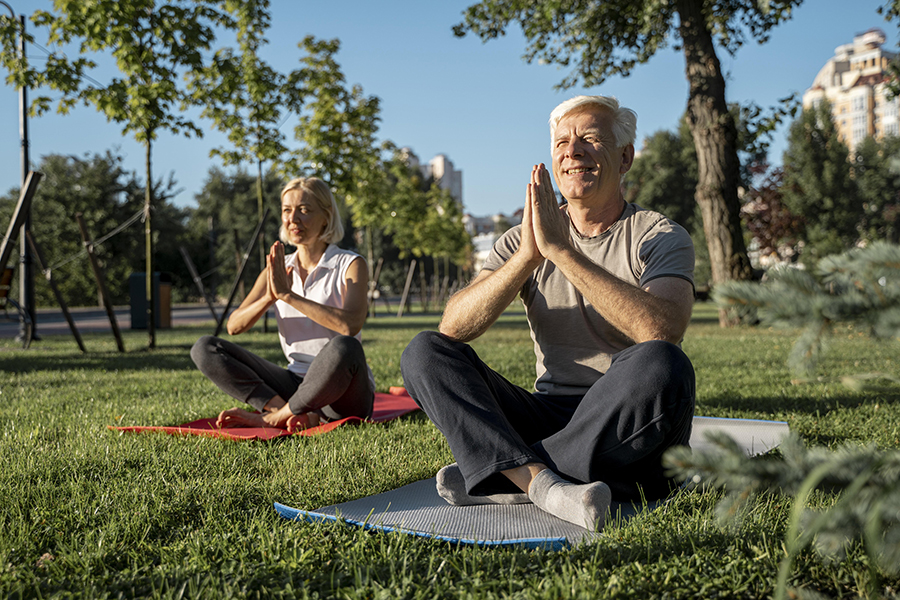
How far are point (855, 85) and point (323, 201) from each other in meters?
125

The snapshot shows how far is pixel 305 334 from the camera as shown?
176 inches

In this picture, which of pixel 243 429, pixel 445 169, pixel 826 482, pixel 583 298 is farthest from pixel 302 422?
pixel 445 169

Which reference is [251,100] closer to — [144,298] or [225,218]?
[144,298]

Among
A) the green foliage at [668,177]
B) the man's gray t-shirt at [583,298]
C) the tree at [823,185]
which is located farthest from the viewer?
the green foliage at [668,177]

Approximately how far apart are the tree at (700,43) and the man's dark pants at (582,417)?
35.6ft

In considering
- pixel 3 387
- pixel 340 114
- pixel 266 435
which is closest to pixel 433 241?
pixel 340 114

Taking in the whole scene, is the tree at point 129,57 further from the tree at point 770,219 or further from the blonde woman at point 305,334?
the tree at point 770,219

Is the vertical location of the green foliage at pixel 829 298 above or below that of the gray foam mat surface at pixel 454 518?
above

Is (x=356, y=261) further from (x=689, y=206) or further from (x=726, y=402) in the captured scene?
(x=689, y=206)

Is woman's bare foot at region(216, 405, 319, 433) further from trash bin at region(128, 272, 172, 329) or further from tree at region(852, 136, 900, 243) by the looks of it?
tree at region(852, 136, 900, 243)

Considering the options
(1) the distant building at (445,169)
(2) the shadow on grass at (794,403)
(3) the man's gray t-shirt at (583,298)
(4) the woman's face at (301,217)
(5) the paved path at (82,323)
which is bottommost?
(5) the paved path at (82,323)

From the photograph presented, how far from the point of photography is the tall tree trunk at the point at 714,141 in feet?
42.2

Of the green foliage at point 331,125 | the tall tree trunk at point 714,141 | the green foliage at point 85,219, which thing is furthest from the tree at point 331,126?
the green foliage at point 85,219

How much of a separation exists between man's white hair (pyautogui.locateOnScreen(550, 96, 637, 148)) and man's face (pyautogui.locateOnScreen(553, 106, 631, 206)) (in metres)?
0.02
